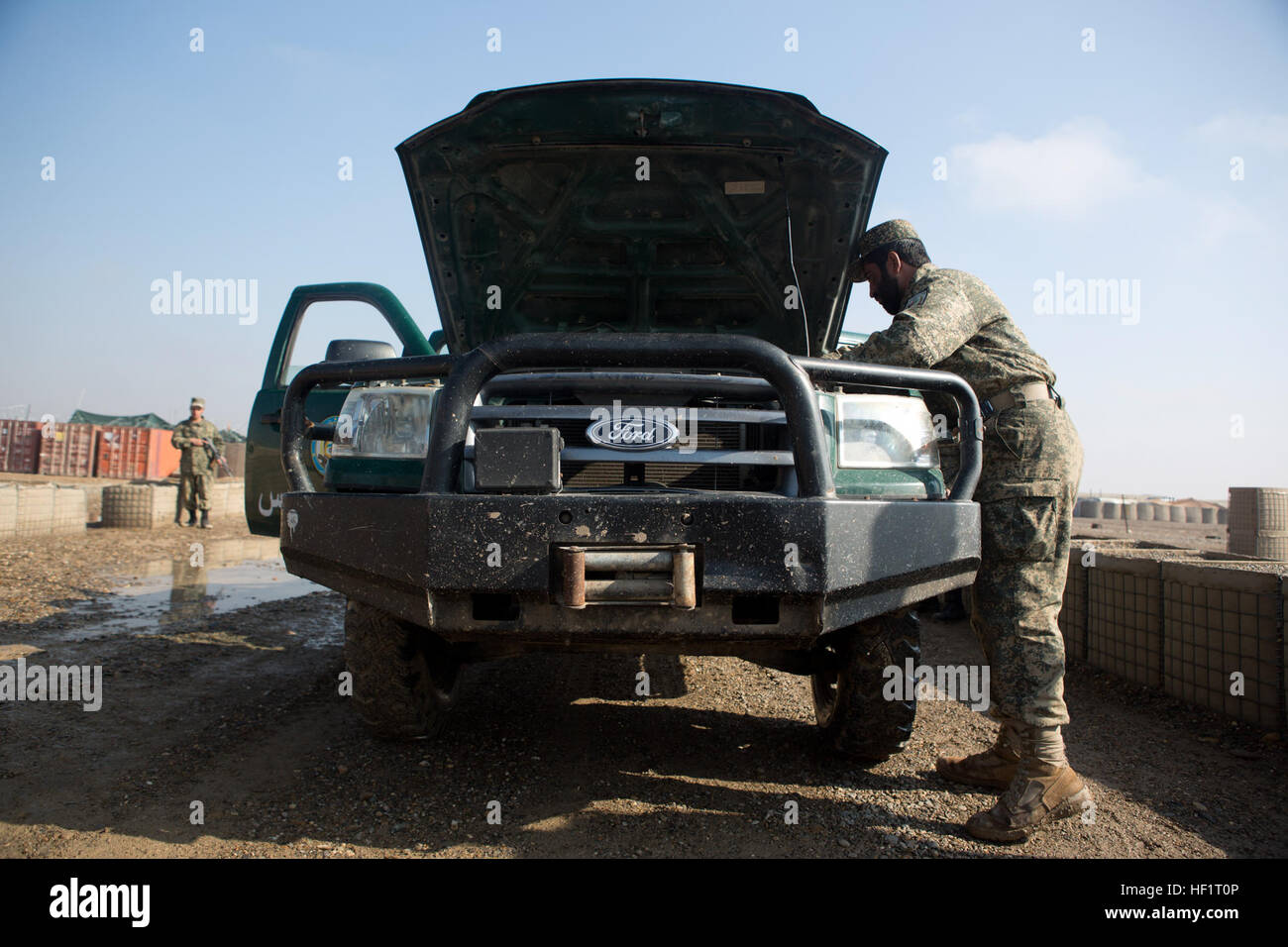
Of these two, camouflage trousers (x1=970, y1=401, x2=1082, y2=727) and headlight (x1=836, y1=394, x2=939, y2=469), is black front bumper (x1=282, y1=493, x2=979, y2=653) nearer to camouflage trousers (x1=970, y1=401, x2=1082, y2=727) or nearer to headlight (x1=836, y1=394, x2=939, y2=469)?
headlight (x1=836, y1=394, x2=939, y2=469)

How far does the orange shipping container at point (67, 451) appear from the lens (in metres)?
26.5

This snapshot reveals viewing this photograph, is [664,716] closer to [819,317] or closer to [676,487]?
[676,487]

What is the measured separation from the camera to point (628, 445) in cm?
227

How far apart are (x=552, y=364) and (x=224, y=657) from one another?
10.9ft

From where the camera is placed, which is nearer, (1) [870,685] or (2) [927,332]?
(2) [927,332]

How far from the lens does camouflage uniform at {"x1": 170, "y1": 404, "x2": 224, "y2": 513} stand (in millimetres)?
11336

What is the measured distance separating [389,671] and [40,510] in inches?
386

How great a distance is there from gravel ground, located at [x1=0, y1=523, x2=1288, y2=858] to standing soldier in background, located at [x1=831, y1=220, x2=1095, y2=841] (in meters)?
0.12

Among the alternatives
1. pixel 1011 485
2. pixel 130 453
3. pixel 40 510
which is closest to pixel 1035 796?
pixel 1011 485

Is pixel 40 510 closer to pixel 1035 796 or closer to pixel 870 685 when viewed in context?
pixel 870 685

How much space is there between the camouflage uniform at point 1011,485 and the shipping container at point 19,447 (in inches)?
1285
